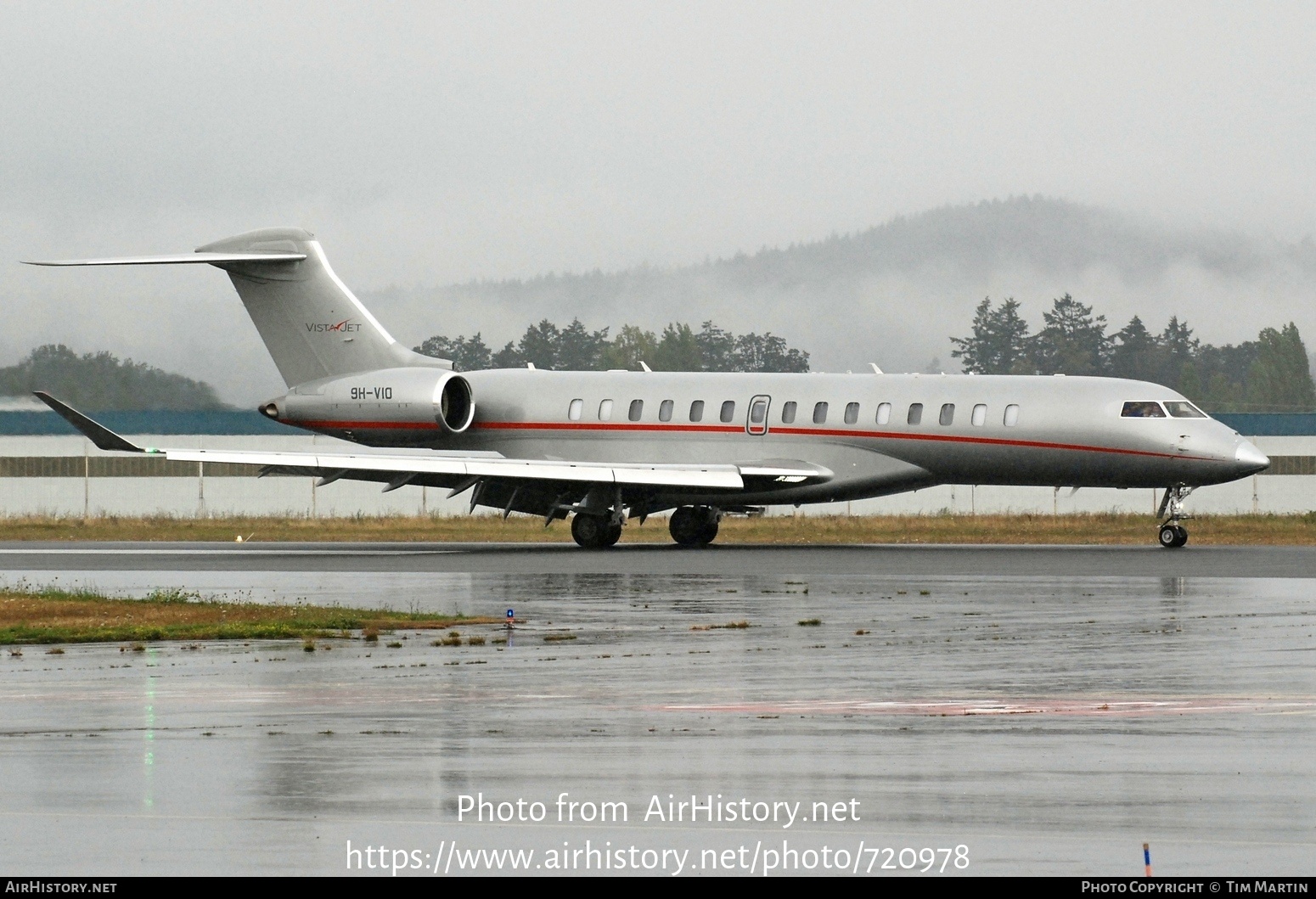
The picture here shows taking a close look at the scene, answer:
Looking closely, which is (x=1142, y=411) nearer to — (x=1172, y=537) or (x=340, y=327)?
(x=1172, y=537)

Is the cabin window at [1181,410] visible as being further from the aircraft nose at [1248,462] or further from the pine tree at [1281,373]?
the pine tree at [1281,373]

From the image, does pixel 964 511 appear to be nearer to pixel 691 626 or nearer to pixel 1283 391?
pixel 691 626

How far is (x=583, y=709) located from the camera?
40.6 ft

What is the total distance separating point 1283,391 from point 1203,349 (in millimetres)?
13215

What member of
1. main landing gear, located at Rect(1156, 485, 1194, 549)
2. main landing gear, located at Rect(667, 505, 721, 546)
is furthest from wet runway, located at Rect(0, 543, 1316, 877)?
main landing gear, located at Rect(667, 505, 721, 546)

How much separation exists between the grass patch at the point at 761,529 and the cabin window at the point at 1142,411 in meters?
4.36

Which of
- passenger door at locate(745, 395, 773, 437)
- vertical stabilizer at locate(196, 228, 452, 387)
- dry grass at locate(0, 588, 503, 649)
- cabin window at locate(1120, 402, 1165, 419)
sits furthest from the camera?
vertical stabilizer at locate(196, 228, 452, 387)

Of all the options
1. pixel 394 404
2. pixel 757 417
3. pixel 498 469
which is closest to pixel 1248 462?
pixel 757 417

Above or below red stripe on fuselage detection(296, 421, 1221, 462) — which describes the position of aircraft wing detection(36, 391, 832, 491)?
below

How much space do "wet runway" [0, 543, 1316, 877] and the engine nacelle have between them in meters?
18.1

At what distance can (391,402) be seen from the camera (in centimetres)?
3944

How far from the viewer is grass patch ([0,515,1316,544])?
42000 mm

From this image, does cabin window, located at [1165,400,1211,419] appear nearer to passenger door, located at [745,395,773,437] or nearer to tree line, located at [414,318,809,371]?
passenger door, located at [745,395,773,437]

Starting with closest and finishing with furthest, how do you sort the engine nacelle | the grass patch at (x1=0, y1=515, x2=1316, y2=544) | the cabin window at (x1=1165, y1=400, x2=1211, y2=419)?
the cabin window at (x1=1165, y1=400, x2=1211, y2=419)
the engine nacelle
the grass patch at (x1=0, y1=515, x2=1316, y2=544)
